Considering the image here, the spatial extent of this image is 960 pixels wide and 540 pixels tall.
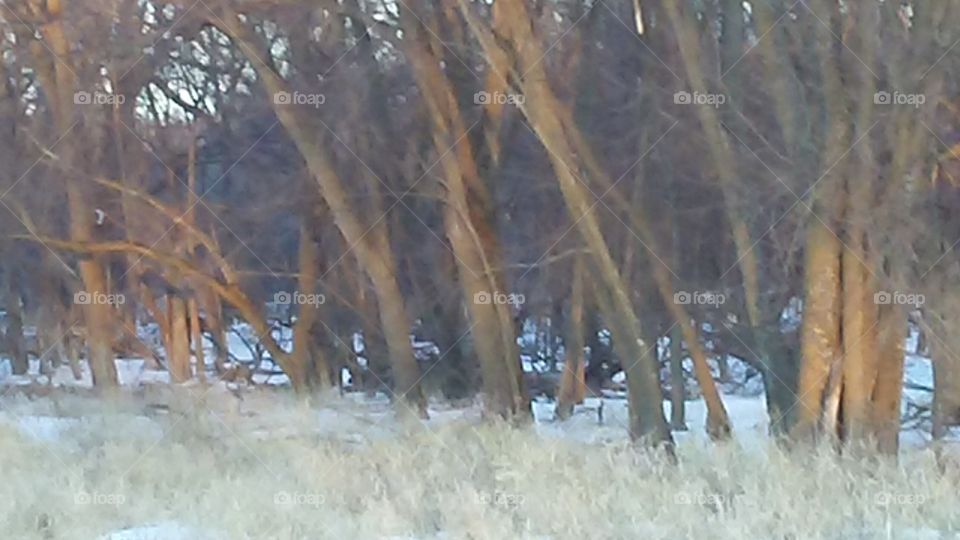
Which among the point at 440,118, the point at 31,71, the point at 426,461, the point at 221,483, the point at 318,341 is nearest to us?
the point at 221,483

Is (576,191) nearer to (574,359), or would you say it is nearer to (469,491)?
(469,491)

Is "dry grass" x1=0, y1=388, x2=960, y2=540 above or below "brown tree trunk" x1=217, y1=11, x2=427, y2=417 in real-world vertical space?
below

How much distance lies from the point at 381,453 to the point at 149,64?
10449 millimetres

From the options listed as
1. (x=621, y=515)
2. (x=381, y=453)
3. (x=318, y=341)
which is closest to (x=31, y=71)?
(x=318, y=341)

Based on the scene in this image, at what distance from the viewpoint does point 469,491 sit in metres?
10.2

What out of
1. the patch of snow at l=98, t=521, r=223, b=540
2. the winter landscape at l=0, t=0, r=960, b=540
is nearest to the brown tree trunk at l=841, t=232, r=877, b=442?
the winter landscape at l=0, t=0, r=960, b=540

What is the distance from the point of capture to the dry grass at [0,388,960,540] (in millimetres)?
9031

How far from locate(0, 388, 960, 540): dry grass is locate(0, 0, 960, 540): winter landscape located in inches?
1.9

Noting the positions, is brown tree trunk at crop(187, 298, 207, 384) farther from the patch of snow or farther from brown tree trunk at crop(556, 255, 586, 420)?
the patch of snow

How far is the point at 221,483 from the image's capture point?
36.3 feet

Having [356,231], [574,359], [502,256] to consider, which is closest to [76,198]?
[356,231]

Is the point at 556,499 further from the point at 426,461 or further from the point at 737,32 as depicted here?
the point at 737,32

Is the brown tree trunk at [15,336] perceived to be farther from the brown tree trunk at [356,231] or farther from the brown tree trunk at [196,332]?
the brown tree trunk at [356,231]

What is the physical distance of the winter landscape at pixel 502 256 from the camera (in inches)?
412
